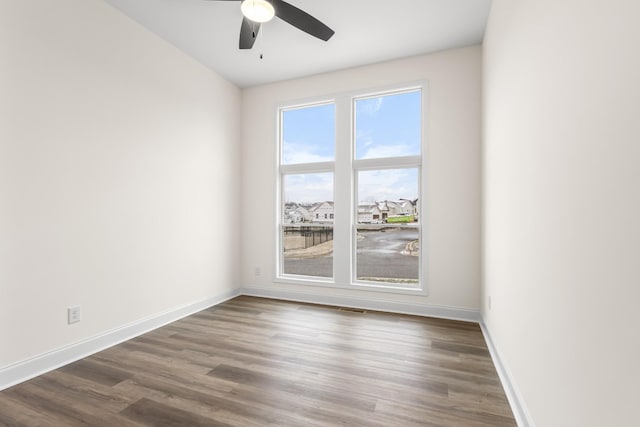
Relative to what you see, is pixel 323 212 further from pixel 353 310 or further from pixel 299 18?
pixel 299 18

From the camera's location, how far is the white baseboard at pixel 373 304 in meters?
3.42

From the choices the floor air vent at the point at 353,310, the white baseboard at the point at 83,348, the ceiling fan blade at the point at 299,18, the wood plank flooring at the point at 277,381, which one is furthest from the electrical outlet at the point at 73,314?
the ceiling fan blade at the point at 299,18

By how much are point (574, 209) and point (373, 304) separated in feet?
9.55

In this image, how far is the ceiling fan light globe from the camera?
7.25 ft

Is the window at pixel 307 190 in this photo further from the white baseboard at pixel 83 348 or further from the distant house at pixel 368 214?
the white baseboard at pixel 83 348

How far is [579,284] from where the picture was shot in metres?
1.05

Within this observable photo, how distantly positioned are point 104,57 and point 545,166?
332 cm

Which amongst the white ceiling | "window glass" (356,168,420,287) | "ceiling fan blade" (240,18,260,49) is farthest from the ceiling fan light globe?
"window glass" (356,168,420,287)

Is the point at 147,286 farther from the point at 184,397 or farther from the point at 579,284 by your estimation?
the point at 579,284

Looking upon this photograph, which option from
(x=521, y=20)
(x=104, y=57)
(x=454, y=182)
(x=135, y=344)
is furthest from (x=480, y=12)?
(x=135, y=344)

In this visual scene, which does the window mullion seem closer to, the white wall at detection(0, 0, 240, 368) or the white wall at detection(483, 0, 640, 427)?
the white wall at detection(0, 0, 240, 368)

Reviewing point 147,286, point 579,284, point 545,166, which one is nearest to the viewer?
point 579,284

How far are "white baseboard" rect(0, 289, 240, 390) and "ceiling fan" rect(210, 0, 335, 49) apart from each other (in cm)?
280

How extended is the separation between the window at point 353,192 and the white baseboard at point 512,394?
1307 mm
